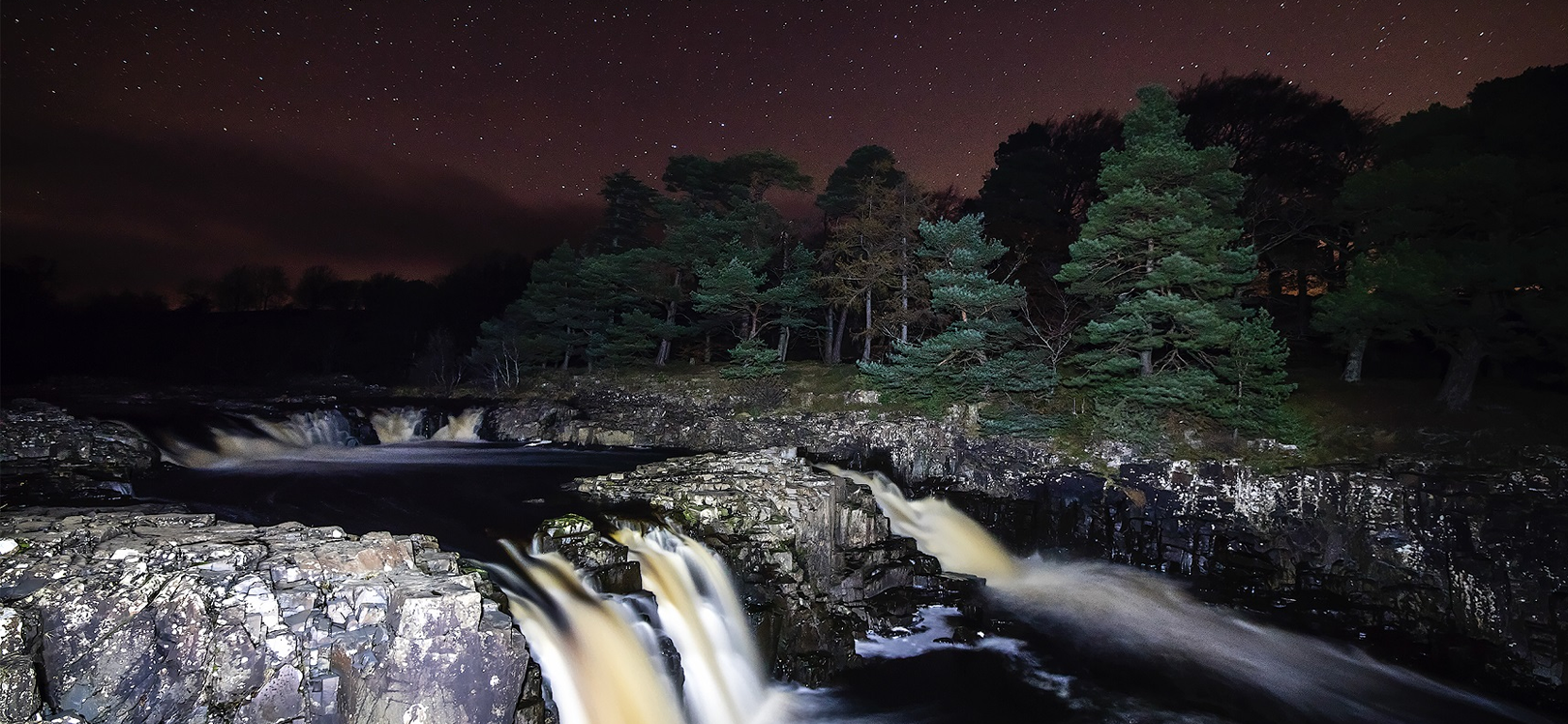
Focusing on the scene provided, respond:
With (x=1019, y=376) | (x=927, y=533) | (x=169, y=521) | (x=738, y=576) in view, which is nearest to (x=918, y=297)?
(x=1019, y=376)

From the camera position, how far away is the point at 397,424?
22.4m

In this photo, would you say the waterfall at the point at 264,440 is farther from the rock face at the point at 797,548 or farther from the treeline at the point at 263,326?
the treeline at the point at 263,326

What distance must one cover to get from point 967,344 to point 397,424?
18.7 metres

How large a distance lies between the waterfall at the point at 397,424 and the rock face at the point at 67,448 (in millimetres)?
7423

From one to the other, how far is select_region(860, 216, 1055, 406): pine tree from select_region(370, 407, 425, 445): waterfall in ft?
50.8

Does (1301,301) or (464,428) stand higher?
(1301,301)

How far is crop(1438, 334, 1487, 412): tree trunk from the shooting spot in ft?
47.9

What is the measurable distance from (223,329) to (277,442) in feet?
145

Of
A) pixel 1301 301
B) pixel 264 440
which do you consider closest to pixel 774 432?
pixel 264 440

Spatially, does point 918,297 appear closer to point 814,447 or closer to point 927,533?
point 814,447

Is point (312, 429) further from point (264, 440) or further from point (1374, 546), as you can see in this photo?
point (1374, 546)

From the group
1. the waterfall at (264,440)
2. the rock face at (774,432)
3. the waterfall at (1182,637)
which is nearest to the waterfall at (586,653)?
the waterfall at (1182,637)

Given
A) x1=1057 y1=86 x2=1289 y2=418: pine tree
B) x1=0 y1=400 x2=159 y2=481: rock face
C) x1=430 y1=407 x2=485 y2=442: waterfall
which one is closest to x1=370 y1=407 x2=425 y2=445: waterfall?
x1=430 y1=407 x2=485 y2=442: waterfall

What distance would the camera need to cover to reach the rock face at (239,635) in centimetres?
552
